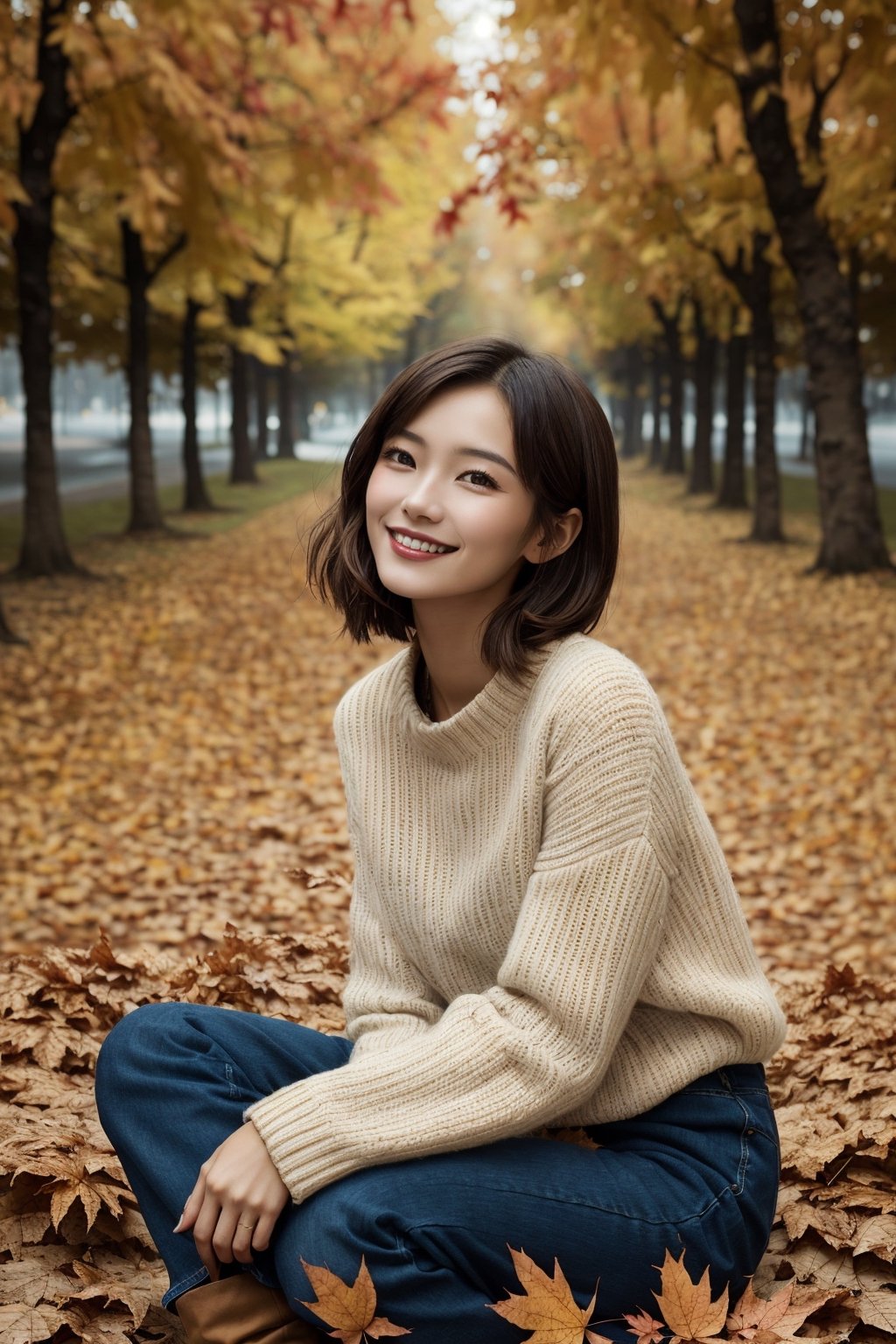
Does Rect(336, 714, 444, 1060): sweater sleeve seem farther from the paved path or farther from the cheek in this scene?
the paved path

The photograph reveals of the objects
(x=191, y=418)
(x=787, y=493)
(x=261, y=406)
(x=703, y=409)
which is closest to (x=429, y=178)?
(x=703, y=409)

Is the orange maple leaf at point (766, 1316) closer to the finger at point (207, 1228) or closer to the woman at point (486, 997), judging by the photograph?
the woman at point (486, 997)

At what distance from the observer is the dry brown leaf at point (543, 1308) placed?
174 cm

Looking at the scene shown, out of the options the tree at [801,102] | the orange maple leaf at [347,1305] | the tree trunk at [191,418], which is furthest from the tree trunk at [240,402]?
the orange maple leaf at [347,1305]

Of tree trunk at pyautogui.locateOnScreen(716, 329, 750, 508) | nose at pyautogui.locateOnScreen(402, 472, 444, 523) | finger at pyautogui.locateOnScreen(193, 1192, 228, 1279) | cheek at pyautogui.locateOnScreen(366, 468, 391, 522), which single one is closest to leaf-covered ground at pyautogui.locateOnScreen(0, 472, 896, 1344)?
finger at pyautogui.locateOnScreen(193, 1192, 228, 1279)

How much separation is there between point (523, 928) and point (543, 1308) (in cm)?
52

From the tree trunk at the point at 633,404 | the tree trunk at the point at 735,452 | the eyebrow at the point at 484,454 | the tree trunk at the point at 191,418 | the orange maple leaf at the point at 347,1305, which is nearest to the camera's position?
the orange maple leaf at the point at 347,1305

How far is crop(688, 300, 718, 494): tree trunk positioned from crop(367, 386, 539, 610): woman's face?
19.7 m

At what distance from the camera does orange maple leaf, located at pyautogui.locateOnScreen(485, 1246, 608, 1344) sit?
174cm

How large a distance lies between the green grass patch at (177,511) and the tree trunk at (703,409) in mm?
6518

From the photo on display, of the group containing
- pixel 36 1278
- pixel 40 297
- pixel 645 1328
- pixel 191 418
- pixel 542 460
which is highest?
pixel 40 297

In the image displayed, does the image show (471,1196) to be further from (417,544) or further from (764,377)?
(764,377)

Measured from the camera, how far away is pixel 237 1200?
1766 mm

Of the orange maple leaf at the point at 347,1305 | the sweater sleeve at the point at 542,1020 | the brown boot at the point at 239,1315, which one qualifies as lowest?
the brown boot at the point at 239,1315
